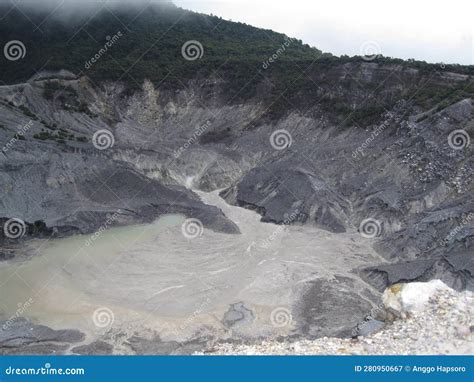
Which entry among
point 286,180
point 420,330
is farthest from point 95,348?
point 286,180

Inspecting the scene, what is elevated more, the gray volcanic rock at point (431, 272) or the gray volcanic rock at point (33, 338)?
the gray volcanic rock at point (431, 272)

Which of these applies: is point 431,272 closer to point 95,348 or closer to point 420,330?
point 420,330

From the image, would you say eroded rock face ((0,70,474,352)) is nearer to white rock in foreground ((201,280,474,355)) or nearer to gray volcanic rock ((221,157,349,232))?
gray volcanic rock ((221,157,349,232))

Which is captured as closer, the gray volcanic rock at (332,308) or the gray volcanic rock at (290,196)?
the gray volcanic rock at (332,308)

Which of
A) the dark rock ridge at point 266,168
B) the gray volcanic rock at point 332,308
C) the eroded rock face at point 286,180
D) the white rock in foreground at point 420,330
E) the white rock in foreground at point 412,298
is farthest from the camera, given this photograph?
the dark rock ridge at point 266,168

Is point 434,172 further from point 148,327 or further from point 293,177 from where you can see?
point 148,327

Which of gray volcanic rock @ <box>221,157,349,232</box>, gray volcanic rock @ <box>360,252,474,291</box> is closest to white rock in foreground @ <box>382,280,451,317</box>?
gray volcanic rock @ <box>360,252,474,291</box>

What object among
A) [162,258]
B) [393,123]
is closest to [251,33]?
[393,123]

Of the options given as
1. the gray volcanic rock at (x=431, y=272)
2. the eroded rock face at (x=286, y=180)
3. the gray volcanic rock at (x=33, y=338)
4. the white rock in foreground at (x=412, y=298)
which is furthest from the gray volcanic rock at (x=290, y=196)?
the white rock in foreground at (x=412, y=298)

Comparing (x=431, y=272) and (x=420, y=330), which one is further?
(x=431, y=272)

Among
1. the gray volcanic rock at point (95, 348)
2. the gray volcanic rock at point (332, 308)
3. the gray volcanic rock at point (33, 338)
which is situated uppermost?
the gray volcanic rock at point (332, 308)

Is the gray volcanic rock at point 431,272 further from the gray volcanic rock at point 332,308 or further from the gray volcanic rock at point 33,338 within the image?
the gray volcanic rock at point 33,338
